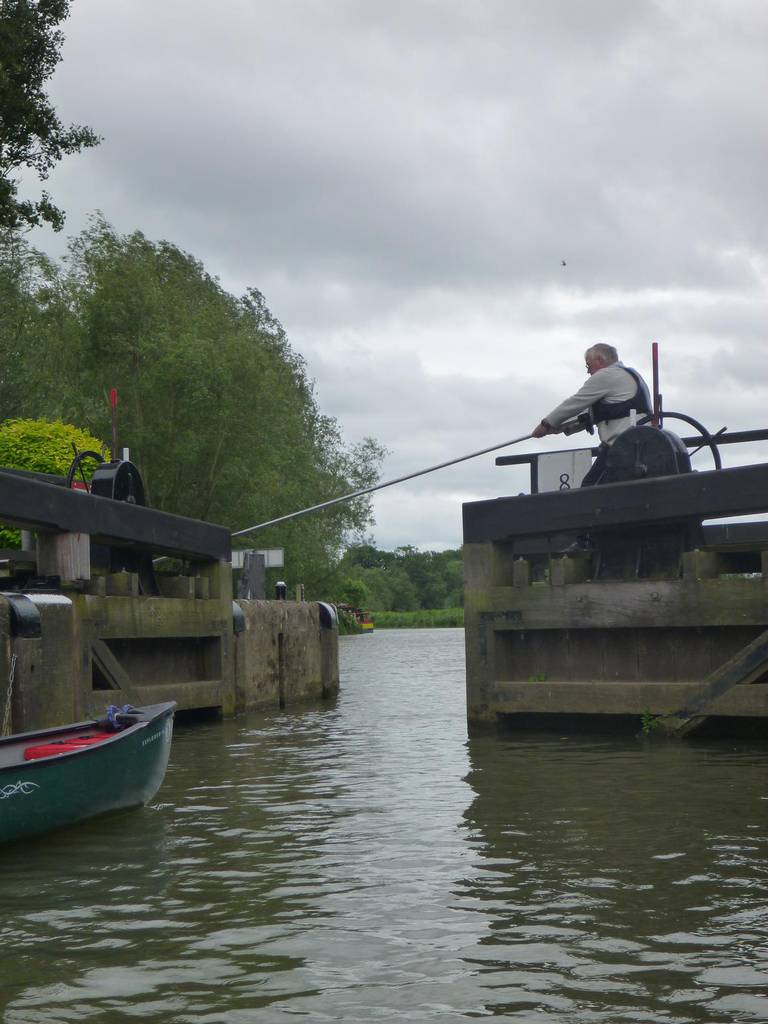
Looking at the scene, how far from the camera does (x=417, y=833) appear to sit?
9164 millimetres

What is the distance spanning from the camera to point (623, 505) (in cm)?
1408

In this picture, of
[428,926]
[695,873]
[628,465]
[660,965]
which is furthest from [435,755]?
[660,965]

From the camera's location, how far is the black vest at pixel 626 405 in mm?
14680

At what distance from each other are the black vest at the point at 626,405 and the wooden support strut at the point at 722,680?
2.91m

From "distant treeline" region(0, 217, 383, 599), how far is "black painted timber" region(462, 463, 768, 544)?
2620 cm

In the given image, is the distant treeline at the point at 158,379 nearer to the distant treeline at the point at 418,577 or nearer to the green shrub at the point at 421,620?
the green shrub at the point at 421,620

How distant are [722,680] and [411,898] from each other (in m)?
6.91

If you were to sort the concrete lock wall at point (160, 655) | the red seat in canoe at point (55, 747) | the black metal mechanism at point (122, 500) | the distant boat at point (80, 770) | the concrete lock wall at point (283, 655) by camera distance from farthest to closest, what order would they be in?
the concrete lock wall at point (283, 655) < the black metal mechanism at point (122, 500) < the concrete lock wall at point (160, 655) < the red seat in canoe at point (55, 747) < the distant boat at point (80, 770)

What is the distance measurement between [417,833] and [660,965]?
362cm

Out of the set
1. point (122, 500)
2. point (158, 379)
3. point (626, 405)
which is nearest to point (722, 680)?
point (626, 405)

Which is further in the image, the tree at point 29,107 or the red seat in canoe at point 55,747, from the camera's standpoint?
the tree at point 29,107

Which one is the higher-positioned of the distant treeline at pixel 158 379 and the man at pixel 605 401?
the distant treeline at pixel 158 379

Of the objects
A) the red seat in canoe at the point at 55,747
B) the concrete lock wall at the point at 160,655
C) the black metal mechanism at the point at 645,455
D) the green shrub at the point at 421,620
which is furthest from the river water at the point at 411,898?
the green shrub at the point at 421,620

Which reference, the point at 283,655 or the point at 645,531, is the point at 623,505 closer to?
the point at 645,531
